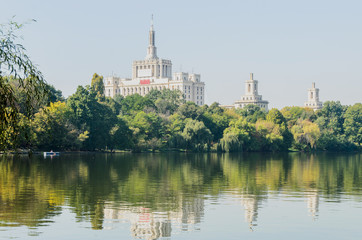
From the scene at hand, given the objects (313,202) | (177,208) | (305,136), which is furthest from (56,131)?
(177,208)

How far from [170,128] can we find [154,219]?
86909mm

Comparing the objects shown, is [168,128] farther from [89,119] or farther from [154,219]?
[154,219]

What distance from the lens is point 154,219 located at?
2244 cm

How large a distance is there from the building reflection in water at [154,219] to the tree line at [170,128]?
141ft

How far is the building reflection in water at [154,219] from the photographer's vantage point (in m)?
20.1

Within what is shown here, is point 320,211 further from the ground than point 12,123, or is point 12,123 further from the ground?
point 12,123

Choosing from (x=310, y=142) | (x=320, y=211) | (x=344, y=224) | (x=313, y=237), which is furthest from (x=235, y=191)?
(x=310, y=142)

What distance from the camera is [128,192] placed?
103ft

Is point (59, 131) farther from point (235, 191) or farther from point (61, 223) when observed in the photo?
point (61, 223)

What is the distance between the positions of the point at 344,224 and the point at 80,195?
13.6 m

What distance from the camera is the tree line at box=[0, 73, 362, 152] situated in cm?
8331

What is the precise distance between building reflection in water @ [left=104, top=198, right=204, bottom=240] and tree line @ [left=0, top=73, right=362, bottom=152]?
42.8 m

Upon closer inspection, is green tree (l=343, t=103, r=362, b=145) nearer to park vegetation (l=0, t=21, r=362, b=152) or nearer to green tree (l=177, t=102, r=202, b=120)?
park vegetation (l=0, t=21, r=362, b=152)

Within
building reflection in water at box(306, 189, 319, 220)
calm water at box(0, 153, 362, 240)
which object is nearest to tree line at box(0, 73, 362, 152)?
calm water at box(0, 153, 362, 240)
